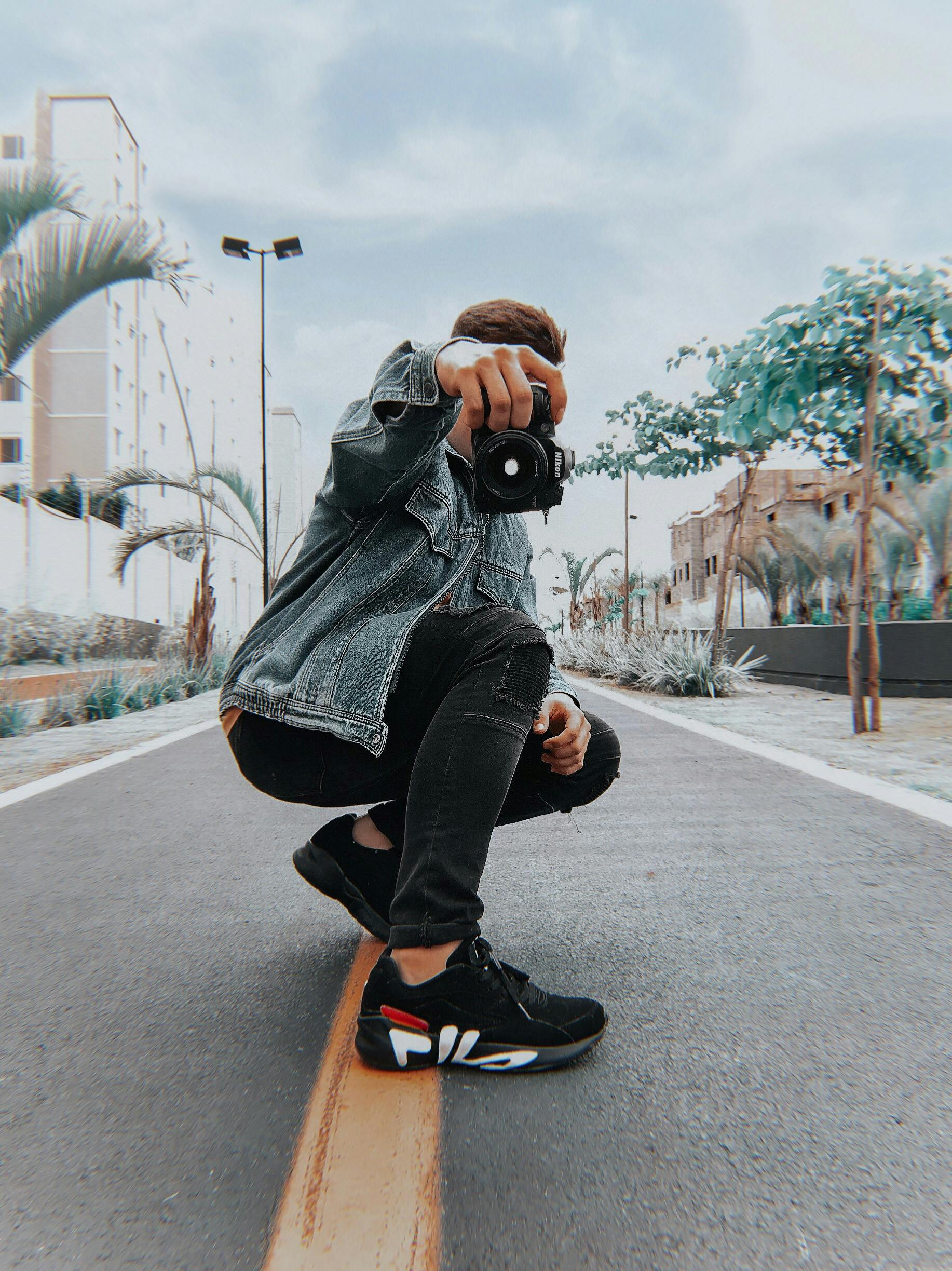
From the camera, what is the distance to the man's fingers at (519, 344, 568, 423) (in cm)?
157

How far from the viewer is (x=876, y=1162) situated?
4.13 feet

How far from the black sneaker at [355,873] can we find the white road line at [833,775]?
7.32 ft

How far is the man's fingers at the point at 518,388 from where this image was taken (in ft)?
5.03

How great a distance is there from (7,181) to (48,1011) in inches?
387

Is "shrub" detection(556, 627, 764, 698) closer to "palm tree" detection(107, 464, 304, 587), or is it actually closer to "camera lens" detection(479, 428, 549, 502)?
"palm tree" detection(107, 464, 304, 587)

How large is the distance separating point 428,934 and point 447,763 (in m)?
0.28

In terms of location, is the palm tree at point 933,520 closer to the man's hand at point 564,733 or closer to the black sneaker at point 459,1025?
the man's hand at point 564,733

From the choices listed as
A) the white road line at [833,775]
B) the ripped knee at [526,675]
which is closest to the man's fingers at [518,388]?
the ripped knee at [526,675]

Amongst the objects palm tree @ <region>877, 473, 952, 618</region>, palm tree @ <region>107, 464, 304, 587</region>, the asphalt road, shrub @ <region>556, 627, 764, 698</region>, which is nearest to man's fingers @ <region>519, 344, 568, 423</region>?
the asphalt road

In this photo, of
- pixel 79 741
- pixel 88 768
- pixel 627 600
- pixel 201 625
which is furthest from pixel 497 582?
pixel 627 600

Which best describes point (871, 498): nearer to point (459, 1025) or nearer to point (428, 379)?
point (428, 379)

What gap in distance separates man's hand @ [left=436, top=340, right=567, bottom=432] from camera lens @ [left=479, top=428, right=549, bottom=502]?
66 millimetres

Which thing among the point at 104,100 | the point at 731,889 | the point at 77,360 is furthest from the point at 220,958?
the point at 104,100

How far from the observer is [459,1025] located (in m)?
1.54
